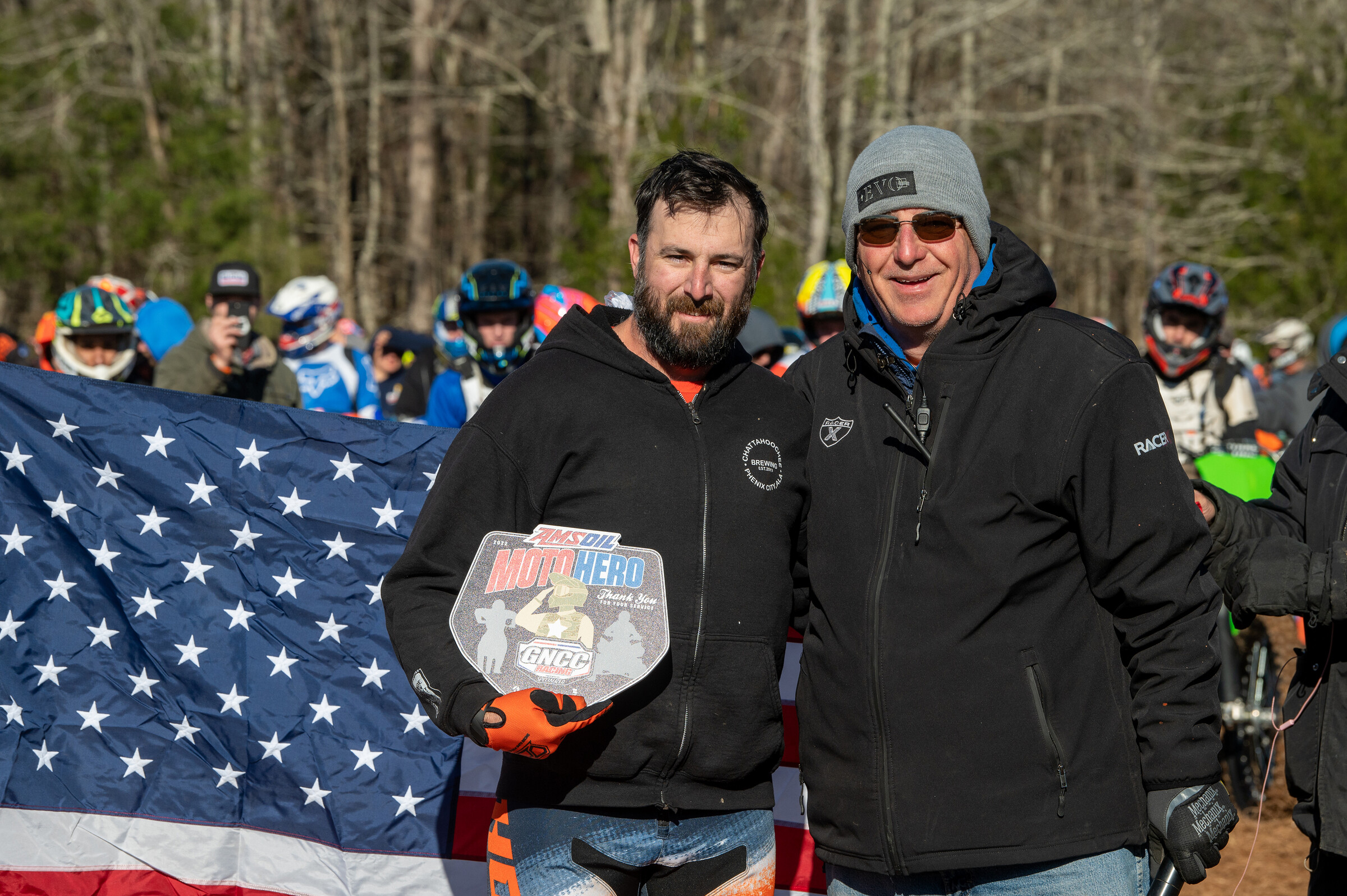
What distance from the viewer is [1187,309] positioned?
25.9ft

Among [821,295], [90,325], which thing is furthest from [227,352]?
[821,295]

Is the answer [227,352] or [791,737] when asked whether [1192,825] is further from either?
[227,352]

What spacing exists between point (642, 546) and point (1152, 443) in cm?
122

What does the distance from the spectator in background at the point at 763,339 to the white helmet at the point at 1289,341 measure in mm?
9187

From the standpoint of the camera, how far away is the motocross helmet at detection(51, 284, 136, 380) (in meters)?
7.38

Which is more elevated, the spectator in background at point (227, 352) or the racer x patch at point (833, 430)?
the racer x patch at point (833, 430)

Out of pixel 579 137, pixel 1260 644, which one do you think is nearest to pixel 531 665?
pixel 1260 644

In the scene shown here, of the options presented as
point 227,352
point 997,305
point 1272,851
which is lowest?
point 1272,851

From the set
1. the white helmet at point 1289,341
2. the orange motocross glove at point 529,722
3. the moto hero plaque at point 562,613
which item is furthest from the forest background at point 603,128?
the orange motocross glove at point 529,722

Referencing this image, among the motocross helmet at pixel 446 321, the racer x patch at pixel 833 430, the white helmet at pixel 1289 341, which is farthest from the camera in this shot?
the white helmet at pixel 1289 341

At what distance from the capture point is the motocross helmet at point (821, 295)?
8461mm

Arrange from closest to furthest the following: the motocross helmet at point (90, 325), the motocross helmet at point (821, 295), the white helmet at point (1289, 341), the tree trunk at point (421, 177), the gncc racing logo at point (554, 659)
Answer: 1. the gncc racing logo at point (554, 659)
2. the motocross helmet at point (90, 325)
3. the motocross helmet at point (821, 295)
4. the white helmet at point (1289, 341)
5. the tree trunk at point (421, 177)

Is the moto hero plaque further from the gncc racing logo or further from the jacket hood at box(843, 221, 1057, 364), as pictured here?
the jacket hood at box(843, 221, 1057, 364)

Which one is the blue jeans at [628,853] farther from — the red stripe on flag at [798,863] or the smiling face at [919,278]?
the red stripe on flag at [798,863]
